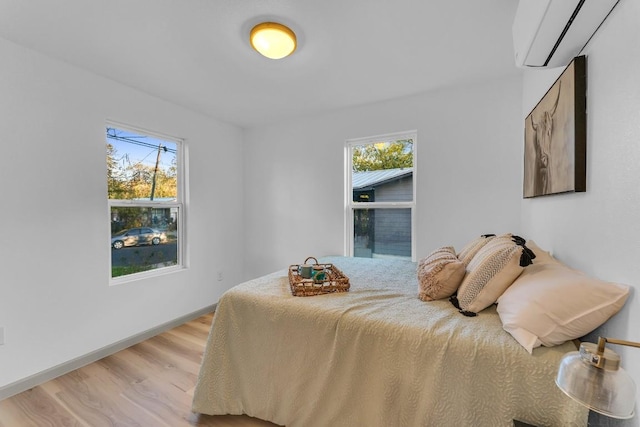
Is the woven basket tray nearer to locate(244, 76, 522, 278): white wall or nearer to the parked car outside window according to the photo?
locate(244, 76, 522, 278): white wall

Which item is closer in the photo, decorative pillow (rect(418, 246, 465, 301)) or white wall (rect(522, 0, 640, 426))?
white wall (rect(522, 0, 640, 426))

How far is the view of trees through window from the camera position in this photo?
2982mm

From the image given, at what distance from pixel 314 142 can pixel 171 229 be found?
1.91 m

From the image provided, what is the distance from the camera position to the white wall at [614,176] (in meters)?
0.90

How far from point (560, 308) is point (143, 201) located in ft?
10.6

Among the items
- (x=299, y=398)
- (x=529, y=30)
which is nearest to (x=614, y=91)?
(x=529, y=30)

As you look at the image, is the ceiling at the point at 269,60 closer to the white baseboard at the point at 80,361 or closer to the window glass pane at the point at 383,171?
the window glass pane at the point at 383,171

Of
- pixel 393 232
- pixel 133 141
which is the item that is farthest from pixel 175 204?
pixel 393 232

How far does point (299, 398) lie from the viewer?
1443mm

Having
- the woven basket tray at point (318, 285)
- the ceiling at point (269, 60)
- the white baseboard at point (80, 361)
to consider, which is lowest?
the white baseboard at point (80, 361)

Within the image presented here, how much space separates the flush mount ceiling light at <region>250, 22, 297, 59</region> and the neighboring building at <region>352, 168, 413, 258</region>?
5.43 ft

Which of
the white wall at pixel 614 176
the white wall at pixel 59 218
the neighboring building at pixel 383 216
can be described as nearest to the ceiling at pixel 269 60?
the white wall at pixel 59 218

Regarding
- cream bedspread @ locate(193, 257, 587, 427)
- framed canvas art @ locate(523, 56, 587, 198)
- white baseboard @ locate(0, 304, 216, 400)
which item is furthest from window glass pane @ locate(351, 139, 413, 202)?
white baseboard @ locate(0, 304, 216, 400)

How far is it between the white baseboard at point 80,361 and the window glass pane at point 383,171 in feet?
8.08
